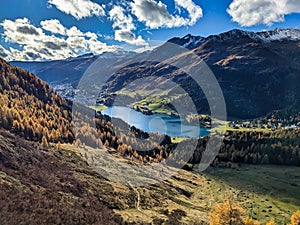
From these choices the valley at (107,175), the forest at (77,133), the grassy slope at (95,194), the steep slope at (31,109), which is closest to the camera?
the grassy slope at (95,194)

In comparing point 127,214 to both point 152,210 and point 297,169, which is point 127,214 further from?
point 297,169

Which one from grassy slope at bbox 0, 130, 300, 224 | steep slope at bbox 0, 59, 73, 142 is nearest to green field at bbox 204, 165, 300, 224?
grassy slope at bbox 0, 130, 300, 224

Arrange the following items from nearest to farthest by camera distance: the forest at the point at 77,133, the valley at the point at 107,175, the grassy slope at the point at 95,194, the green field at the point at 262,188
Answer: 1. the grassy slope at the point at 95,194
2. the valley at the point at 107,175
3. the green field at the point at 262,188
4. the forest at the point at 77,133

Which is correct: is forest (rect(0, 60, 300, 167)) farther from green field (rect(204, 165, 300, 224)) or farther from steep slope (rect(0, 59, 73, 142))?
green field (rect(204, 165, 300, 224))

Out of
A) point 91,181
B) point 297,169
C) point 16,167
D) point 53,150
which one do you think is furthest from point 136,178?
point 297,169

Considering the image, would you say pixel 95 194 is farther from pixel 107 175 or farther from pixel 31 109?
pixel 31 109

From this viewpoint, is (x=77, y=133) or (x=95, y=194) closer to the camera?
(x=95, y=194)

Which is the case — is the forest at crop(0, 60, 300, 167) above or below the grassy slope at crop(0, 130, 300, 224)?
above

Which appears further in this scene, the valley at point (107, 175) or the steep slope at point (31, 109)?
the steep slope at point (31, 109)

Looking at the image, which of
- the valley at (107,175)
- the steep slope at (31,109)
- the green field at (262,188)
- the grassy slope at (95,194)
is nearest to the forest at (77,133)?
the steep slope at (31,109)

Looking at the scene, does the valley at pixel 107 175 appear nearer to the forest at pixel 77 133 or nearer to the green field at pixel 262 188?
the green field at pixel 262 188

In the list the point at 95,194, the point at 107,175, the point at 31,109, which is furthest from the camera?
the point at 31,109

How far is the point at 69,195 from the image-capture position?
45688 millimetres

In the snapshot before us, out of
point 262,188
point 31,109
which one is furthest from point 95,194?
point 262,188
